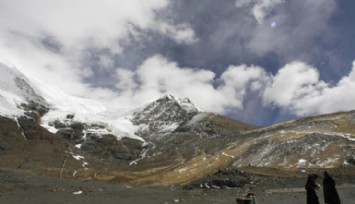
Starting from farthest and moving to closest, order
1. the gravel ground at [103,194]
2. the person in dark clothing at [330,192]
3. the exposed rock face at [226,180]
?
the exposed rock face at [226,180], the gravel ground at [103,194], the person in dark clothing at [330,192]

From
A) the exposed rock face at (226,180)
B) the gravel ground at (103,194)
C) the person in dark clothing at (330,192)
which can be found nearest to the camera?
the person in dark clothing at (330,192)

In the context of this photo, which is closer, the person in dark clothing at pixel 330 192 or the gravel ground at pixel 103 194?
the person in dark clothing at pixel 330 192

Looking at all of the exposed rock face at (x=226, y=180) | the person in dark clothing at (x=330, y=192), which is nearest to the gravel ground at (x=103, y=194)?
the exposed rock face at (x=226, y=180)

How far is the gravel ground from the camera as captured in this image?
152ft

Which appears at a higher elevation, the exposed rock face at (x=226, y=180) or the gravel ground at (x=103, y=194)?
the exposed rock face at (x=226, y=180)

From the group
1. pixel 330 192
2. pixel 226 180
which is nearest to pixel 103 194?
pixel 226 180

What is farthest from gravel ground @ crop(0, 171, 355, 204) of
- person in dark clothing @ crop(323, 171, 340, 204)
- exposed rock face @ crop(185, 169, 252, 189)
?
person in dark clothing @ crop(323, 171, 340, 204)

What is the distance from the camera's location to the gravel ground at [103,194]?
152 ft

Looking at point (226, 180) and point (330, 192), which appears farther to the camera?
point (226, 180)

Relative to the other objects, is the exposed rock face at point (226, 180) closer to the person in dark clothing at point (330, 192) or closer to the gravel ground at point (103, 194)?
the gravel ground at point (103, 194)

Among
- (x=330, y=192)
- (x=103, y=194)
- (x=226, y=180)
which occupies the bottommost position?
(x=330, y=192)

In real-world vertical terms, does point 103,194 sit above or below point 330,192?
above

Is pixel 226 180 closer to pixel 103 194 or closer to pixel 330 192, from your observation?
pixel 103 194

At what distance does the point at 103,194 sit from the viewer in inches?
2106
